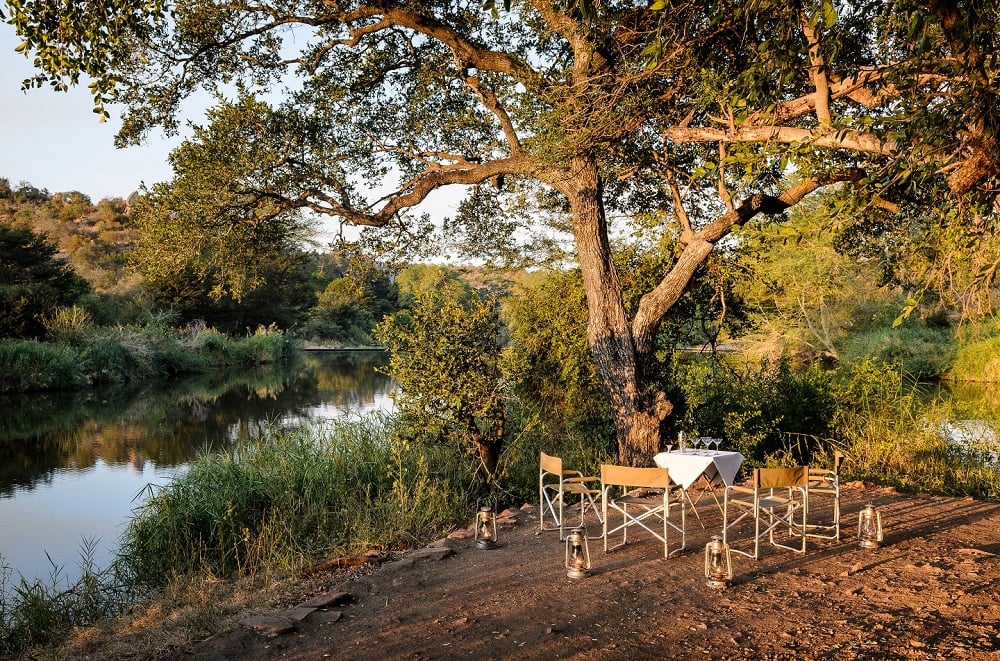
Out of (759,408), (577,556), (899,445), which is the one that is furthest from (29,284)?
(899,445)

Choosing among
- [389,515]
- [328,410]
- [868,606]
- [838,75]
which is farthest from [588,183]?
[328,410]

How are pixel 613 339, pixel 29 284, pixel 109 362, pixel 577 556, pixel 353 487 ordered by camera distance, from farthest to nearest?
pixel 29 284 → pixel 109 362 → pixel 613 339 → pixel 353 487 → pixel 577 556

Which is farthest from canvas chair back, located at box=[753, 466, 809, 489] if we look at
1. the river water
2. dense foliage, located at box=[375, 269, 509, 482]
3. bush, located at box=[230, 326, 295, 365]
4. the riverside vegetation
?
bush, located at box=[230, 326, 295, 365]

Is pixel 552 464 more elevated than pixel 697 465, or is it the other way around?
pixel 552 464

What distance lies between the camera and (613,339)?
26.1ft

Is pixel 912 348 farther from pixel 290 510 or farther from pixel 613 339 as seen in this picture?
pixel 290 510

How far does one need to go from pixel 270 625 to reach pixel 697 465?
3.41m

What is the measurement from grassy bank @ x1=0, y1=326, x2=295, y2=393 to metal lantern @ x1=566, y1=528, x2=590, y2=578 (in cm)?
1984

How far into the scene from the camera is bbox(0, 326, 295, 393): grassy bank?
64.4 ft

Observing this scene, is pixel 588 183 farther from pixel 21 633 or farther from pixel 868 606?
pixel 21 633

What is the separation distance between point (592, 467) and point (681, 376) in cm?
161

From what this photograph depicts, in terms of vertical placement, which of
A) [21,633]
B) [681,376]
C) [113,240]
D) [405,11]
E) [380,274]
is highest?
[113,240]

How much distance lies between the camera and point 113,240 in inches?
2062

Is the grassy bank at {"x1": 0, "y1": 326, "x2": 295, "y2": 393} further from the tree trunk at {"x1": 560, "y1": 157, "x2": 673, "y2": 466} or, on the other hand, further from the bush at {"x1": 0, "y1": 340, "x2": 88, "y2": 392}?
the tree trunk at {"x1": 560, "y1": 157, "x2": 673, "y2": 466}
